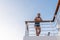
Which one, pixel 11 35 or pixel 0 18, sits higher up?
pixel 0 18

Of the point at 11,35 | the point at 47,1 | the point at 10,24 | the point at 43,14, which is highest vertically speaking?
the point at 47,1

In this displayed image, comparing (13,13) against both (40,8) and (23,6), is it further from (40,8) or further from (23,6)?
(40,8)

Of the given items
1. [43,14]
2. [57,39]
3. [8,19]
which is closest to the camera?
[57,39]

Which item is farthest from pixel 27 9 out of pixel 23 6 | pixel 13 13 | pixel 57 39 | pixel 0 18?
pixel 57 39

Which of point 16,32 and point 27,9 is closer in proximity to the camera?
point 16,32

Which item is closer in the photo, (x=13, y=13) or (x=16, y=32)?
(x=16, y=32)

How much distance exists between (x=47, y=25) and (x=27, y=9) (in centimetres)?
409

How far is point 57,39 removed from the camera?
4.06 m

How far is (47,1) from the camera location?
9.16 metres

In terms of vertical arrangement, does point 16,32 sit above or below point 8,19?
below

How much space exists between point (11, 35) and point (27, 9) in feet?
6.51

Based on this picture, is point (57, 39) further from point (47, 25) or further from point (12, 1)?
point (12, 1)

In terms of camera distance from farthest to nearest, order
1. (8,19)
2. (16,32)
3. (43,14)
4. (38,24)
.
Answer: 1. (8,19)
2. (43,14)
3. (16,32)
4. (38,24)

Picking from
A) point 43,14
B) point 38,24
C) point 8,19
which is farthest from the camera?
point 8,19
